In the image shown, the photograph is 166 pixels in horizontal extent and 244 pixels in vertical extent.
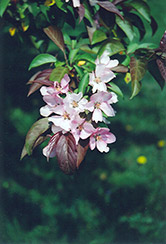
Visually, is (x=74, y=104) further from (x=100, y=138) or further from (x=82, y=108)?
(x=100, y=138)

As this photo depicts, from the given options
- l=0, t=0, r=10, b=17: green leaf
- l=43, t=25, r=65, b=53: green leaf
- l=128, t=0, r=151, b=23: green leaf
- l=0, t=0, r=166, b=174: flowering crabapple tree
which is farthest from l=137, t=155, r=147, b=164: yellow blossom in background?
l=0, t=0, r=10, b=17: green leaf

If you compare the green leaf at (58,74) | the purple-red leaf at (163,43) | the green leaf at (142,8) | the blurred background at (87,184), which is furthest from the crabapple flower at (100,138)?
the blurred background at (87,184)

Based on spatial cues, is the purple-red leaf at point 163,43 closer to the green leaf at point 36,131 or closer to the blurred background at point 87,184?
the green leaf at point 36,131

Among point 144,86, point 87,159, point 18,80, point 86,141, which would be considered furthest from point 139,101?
point 86,141

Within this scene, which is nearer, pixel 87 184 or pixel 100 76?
pixel 100 76

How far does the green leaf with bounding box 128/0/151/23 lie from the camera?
4.77 ft

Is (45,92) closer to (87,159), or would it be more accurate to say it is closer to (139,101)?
(87,159)

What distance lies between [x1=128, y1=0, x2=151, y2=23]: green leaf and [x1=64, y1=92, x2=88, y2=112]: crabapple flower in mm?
617

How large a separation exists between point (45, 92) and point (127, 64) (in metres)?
0.43

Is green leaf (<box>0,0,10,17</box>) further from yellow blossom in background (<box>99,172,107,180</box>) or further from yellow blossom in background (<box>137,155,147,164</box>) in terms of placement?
yellow blossom in background (<box>137,155,147,164</box>)

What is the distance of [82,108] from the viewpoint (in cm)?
111

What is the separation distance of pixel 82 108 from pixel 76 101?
34 mm

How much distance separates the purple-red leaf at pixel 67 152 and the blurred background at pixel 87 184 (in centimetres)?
89

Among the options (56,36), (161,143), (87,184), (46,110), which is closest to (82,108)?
(46,110)
